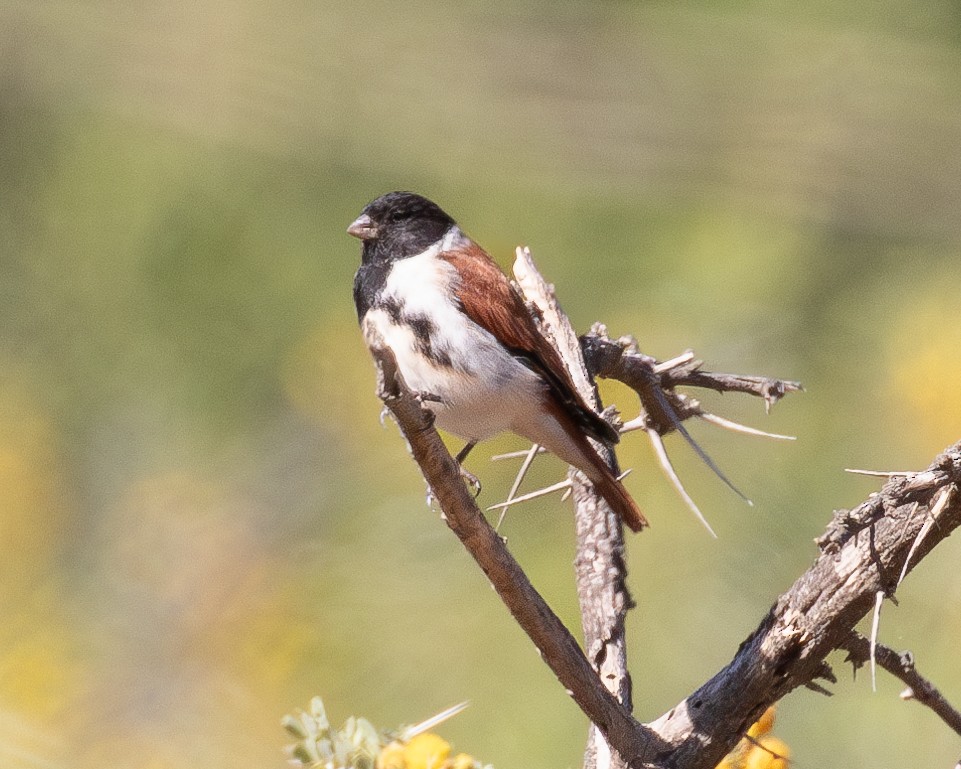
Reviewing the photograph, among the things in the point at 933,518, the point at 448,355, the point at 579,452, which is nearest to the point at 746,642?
the point at 933,518

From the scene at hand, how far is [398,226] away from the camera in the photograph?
2967 mm

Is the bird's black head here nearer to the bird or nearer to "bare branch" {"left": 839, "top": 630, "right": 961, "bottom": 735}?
the bird

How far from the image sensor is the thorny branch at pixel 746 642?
1.54m

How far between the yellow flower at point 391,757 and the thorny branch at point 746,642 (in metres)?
0.23

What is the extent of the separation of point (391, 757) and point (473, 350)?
3.86ft

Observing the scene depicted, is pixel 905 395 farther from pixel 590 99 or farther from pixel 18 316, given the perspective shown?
pixel 18 316

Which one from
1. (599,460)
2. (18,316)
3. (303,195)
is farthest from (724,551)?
(18,316)

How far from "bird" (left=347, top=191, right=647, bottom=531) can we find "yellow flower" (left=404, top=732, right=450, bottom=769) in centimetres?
95

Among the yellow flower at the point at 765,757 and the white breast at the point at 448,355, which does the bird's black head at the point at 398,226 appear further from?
the yellow flower at the point at 765,757

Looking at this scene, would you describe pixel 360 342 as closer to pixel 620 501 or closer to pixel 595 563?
pixel 620 501

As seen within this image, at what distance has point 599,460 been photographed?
2.38 m

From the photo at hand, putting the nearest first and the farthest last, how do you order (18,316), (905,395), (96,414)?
(905,395) < (96,414) < (18,316)

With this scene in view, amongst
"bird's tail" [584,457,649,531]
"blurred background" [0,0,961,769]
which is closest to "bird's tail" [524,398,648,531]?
"bird's tail" [584,457,649,531]

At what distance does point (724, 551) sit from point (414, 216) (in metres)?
1.40
